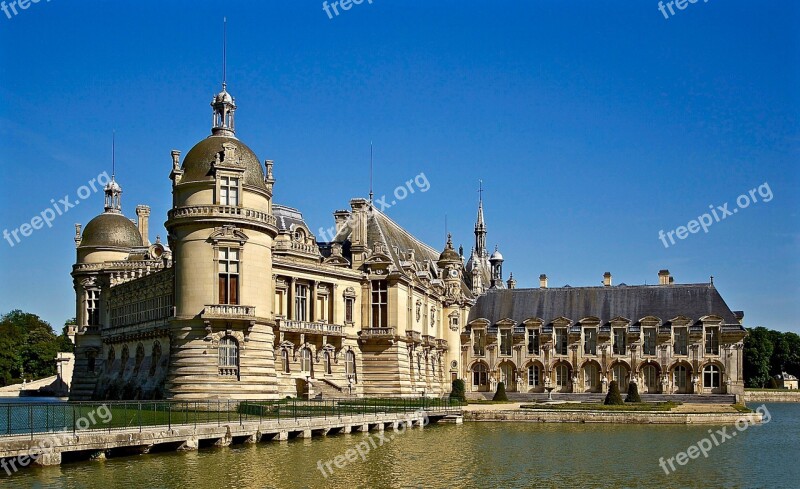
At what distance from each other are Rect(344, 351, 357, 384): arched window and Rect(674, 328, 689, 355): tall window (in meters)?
30.8

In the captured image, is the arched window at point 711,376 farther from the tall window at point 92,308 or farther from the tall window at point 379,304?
the tall window at point 92,308

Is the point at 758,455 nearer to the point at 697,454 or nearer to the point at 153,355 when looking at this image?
the point at 697,454

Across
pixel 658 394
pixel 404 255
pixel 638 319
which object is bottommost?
pixel 658 394

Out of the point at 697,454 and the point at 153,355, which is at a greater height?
the point at 153,355

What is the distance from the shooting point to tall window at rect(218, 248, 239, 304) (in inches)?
2099

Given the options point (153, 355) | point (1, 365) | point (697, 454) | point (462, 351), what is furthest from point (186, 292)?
point (1, 365)

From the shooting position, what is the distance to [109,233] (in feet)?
260

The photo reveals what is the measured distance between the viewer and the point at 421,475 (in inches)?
1324

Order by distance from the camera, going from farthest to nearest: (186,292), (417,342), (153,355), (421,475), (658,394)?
(658,394), (417,342), (153,355), (186,292), (421,475)

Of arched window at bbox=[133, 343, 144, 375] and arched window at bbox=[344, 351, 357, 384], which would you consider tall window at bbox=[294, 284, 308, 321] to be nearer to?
arched window at bbox=[344, 351, 357, 384]

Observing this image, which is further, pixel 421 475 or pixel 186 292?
pixel 186 292

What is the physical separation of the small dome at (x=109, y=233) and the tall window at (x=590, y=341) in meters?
40.1

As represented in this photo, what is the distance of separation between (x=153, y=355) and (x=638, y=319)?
45.0m

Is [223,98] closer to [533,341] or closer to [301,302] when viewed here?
[301,302]
